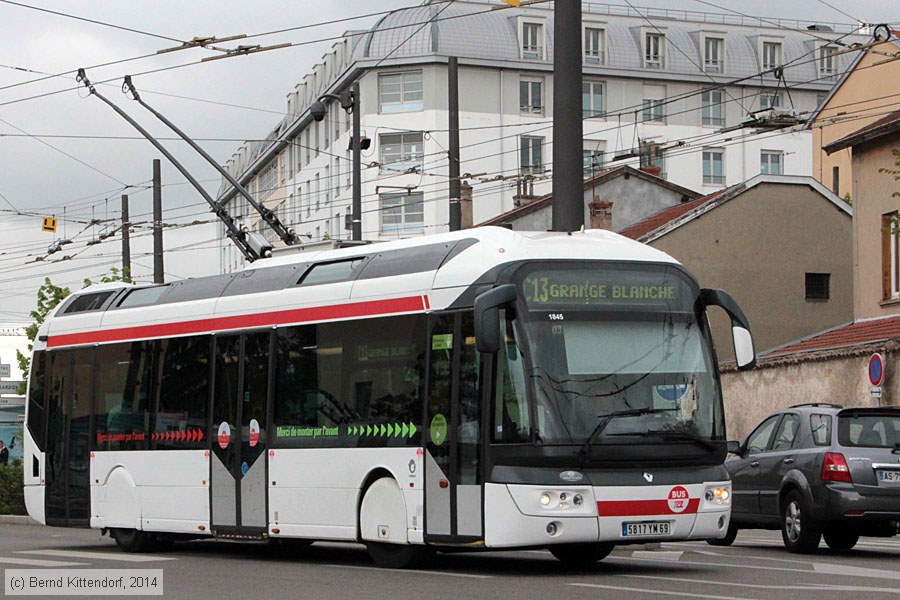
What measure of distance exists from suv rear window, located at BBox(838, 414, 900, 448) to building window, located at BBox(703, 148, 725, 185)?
6456 cm

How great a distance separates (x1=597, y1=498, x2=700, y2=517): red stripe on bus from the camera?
44.3 feet

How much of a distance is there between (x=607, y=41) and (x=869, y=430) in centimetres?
6451

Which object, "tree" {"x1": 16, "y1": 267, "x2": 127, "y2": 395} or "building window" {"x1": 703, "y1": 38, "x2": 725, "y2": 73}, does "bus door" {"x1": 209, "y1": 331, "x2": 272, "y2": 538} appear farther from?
"building window" {"x1": 703, "y1": 38, "x2": 725, "y2": 73}

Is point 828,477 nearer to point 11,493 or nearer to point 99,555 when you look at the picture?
point 99,555

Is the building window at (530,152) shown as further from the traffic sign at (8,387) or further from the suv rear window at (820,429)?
the suv rear window at (820,429)

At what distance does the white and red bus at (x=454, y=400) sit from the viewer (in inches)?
533

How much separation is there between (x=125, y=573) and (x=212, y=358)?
344 cm

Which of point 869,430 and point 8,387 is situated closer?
point 869,430

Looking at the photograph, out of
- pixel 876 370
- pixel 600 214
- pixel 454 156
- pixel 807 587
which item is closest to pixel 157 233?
pixel 454 156

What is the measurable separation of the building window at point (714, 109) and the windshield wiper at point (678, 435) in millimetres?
68664

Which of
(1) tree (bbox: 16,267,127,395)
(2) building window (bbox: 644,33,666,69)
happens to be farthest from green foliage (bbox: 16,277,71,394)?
(2) building window (bbox: 644,33,666,69)

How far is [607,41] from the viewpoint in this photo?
80000mm

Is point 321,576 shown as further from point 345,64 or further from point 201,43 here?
point 345,64

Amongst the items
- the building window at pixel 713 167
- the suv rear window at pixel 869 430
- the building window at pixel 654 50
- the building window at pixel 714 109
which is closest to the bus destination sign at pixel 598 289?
the suv rear window at pixel 869 430
